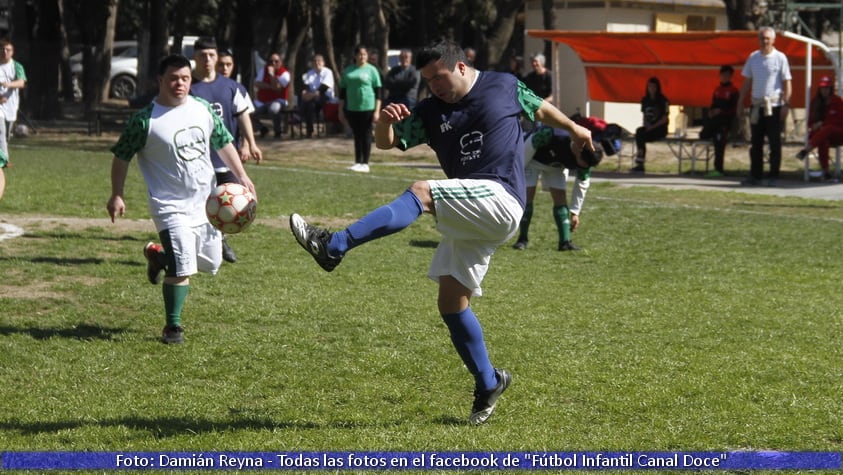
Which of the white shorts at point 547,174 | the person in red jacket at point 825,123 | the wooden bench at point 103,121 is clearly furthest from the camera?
the wooden bench at point 103,121

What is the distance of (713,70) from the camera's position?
938 inches

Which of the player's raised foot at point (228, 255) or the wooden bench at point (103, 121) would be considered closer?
the player's raised foot at point (228, 255)

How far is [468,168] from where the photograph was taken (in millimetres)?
6000

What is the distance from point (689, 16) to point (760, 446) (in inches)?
1147

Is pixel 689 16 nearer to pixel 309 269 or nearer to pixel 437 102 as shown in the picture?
pixel 309 269

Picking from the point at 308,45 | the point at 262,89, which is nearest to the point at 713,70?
the point at 262,89

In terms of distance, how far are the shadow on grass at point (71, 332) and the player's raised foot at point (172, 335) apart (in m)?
0.38

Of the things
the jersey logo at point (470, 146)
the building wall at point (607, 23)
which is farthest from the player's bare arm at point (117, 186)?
the building wall at point (607, 23)

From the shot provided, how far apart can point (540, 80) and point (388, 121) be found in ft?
50.2

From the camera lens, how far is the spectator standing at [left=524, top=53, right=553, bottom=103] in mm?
20547

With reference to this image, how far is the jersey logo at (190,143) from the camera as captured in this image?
8.09 m

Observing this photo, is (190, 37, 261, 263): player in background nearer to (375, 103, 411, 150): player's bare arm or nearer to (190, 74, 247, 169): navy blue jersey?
(190, 74, 247, 169): navy blue jersey

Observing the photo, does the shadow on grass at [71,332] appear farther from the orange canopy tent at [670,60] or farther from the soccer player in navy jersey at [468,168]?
the orange canopy tent at [670,60]

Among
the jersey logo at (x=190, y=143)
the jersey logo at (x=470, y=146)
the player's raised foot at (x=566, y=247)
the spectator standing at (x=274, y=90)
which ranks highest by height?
the jersey logo at (x=470, y=146)
